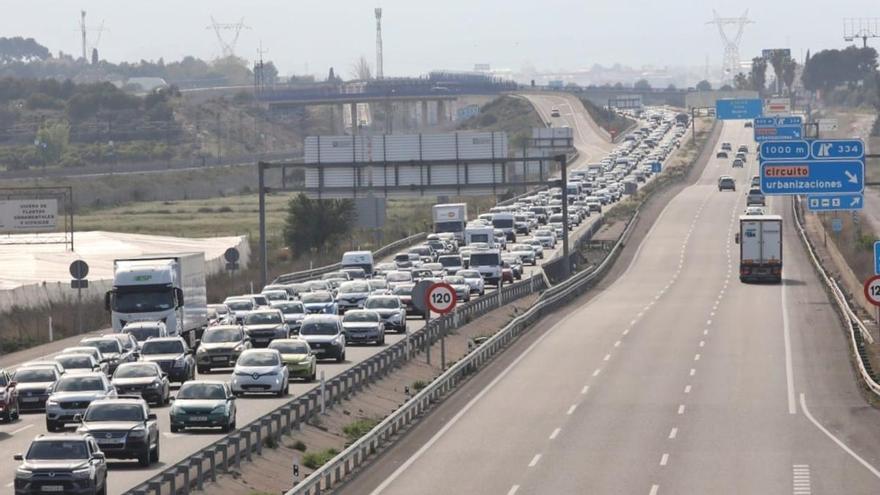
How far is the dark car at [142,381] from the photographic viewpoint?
135ft

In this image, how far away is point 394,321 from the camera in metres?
63.8

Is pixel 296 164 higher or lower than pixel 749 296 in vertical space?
higher

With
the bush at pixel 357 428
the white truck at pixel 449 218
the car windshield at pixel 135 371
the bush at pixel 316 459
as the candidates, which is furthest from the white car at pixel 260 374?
the white truck at pixel 449 218

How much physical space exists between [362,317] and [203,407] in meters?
23.1

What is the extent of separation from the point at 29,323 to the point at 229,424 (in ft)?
113

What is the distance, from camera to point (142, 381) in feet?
136

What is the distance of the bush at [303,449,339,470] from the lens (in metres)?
34.5

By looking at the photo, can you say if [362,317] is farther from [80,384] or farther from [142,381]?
[80,384]

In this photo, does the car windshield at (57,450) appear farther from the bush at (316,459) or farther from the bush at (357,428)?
the bush at (357,428)

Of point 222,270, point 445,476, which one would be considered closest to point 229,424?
point 445,476

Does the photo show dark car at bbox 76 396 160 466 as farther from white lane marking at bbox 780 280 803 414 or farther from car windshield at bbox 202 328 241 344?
car windshield at bbox 202 328 241 344

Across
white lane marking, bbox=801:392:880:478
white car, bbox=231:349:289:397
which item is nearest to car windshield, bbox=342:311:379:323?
white car, bbox=231:349:289:397

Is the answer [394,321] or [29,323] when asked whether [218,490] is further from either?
[29,323]

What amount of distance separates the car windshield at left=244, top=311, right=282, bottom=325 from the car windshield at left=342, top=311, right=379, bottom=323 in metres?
3.55
